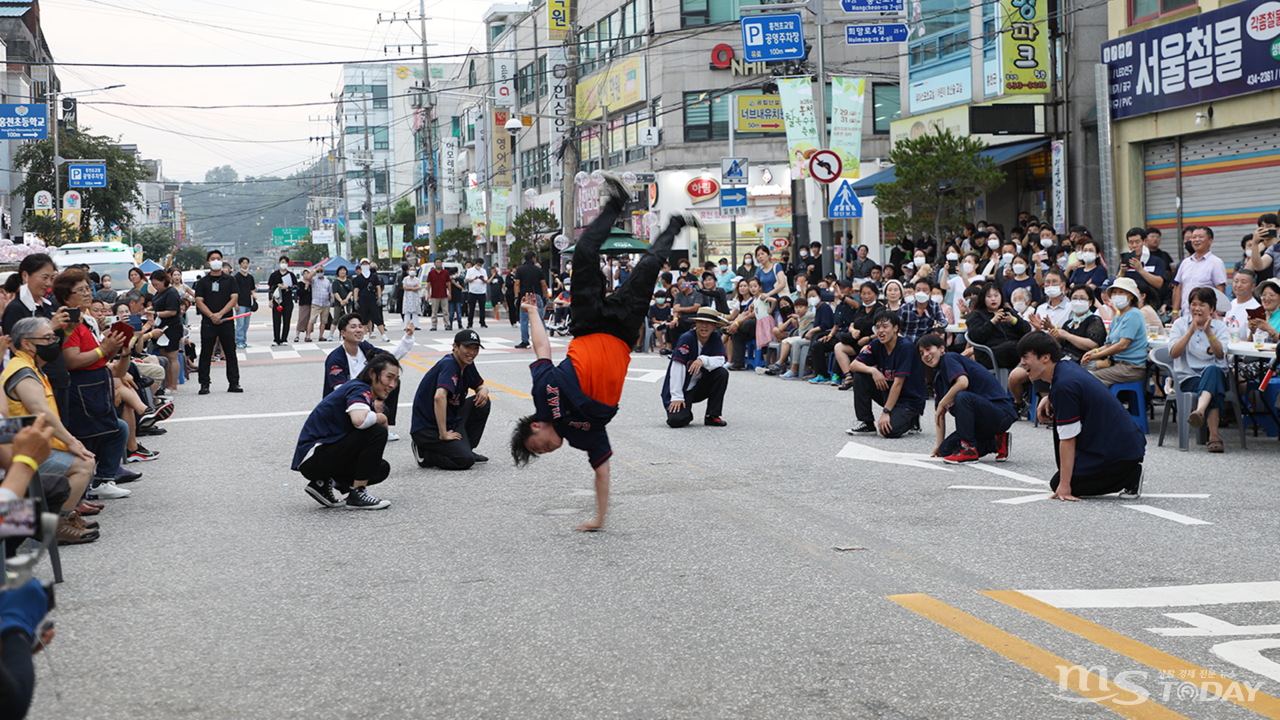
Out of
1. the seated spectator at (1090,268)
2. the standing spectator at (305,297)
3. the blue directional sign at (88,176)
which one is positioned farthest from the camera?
the blue directional sign at (88,176)

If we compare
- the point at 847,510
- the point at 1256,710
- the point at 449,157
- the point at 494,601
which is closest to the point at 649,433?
the point at 847,510

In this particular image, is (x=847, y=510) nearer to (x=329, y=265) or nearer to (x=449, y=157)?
(x=329, y=265)

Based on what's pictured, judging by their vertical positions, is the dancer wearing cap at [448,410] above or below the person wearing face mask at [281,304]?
below

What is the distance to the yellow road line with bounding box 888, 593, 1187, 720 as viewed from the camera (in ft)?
14.6

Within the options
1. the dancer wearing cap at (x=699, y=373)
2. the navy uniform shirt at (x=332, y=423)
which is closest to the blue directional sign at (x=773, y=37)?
the dancer wearing cap at (x=699, y=373)

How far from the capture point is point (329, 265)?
34.2 meters

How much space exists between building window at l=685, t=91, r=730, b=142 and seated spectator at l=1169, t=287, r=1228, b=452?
3547 centimetres

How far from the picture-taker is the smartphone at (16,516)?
10.1ft

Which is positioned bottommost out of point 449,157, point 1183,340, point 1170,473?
point 1170,473

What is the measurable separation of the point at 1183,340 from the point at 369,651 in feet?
28.3

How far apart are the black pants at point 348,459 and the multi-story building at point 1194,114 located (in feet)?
53.4

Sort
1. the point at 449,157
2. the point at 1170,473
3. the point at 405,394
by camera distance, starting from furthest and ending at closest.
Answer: the point at 449,157 < the point at 405,394 < the point at 1170,473

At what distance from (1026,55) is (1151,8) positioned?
269cm

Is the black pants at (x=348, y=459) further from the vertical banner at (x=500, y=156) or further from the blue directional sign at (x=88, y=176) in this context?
the vertical banner at (x=500, y=156)
